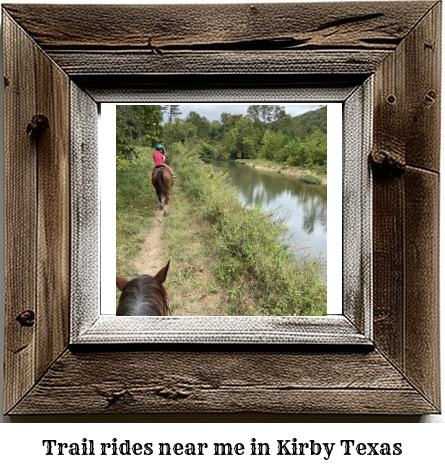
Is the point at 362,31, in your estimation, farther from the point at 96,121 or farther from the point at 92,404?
the point at 92,404

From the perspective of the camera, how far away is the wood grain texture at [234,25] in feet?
2.39

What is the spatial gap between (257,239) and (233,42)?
376mm

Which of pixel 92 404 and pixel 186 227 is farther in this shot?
pixel 186 227

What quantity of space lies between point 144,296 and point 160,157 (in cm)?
28

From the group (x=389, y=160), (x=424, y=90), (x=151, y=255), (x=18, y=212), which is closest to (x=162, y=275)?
(x=151, y=255)

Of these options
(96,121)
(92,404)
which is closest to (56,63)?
(96,121)

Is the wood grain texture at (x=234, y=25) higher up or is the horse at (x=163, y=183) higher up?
the wood grain texture at (x=234, y=25)

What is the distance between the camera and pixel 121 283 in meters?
0.81

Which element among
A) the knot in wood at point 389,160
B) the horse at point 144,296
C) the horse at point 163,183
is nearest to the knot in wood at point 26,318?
the horse at point 144,296

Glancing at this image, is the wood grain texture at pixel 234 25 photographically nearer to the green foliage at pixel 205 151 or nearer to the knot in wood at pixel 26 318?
the green foliage at pixel 205 151

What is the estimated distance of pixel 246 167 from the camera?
2.76 ft

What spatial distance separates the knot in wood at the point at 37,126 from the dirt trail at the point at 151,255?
0.26m

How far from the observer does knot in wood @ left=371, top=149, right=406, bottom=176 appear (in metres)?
0.73

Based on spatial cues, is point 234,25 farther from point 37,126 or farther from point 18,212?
point 18,212
